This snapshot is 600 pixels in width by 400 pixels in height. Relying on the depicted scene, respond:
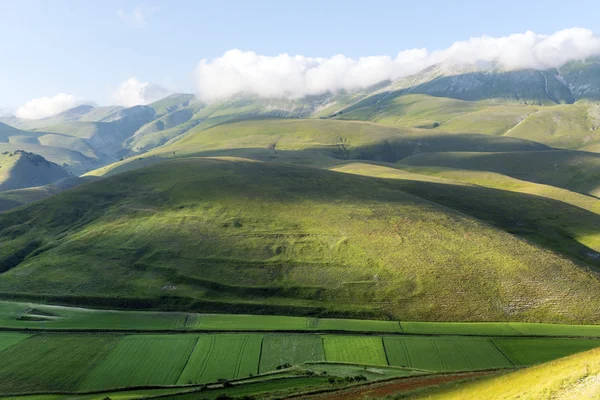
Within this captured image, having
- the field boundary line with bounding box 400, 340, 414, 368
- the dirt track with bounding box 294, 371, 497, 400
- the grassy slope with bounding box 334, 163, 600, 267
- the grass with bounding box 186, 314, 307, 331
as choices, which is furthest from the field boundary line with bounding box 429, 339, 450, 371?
the grassy slope with bounding box 334, 163, 600, 267

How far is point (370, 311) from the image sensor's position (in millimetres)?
88562

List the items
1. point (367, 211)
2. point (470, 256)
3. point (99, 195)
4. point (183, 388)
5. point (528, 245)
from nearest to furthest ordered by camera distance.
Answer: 1. point (183, 388)
2. point (470, 256)
3. point (528, 245)
4. point (367, 211)
5. point (99, 195)

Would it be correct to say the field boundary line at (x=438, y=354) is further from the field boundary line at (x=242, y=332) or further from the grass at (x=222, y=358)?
the grass at (x=222, y=358)

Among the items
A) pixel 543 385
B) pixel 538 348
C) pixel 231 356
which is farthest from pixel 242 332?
pixel 543 385

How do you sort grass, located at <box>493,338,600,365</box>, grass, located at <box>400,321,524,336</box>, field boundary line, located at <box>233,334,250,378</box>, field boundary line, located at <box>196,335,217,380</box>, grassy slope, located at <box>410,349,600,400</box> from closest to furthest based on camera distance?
grassy slope, located at <box>410,349,600,400</box>, field boundary line, located at <box>196,335,217,380</box>, field boundary line, located at <box>233,334,250,378</box>, grass, located at <box>493,338,600,365</box>, grass, located at <box>400,321,524,336</box>

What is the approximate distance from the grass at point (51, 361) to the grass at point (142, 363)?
71.0 inches

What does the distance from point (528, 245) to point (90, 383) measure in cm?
10417

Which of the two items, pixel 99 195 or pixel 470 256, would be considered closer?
pixel 470 256

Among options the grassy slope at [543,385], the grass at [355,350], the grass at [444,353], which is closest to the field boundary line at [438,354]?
the grass at [444,353]

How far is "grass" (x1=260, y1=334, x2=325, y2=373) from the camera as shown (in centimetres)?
6481

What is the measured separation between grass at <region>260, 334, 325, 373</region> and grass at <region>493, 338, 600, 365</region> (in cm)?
2925

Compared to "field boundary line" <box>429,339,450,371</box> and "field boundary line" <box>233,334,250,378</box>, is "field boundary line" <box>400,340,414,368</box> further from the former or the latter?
"field boundary line" <box>233,334,250,378</box>

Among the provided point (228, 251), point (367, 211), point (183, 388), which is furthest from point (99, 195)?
point (183, 388)

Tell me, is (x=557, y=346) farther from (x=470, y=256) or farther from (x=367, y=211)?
(x=367, y=211)
